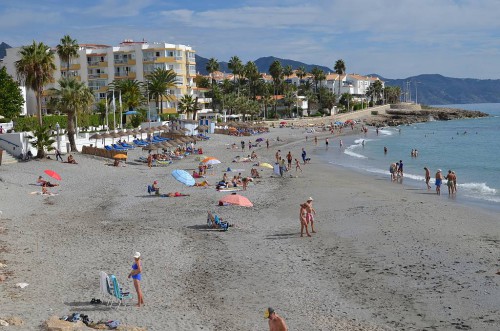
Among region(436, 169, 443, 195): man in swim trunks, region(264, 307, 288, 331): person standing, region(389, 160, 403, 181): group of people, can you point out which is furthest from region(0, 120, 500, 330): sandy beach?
region(389, 160, 403, 181): group of people

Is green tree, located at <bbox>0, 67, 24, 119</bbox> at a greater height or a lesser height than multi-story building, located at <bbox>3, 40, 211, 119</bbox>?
lesser

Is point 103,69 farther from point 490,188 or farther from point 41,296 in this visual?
point 41,296

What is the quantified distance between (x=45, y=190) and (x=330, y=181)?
15.2m

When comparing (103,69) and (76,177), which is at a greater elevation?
(103,69)

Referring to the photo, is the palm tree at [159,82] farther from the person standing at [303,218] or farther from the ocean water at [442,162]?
the person standing at [303,218]

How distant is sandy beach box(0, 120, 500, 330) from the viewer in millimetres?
11172

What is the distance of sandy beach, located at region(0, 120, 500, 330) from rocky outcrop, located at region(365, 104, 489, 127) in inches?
3568

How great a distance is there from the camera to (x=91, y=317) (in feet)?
34.7

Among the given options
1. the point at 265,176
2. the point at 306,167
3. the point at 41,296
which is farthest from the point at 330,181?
the point at 41,296

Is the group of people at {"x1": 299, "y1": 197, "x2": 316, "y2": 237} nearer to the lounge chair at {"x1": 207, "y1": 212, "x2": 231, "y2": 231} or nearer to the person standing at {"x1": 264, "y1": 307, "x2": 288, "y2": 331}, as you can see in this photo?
the lounge chair at {"x1": 207, "y1": 212, "x2": 231, "y2": 231}

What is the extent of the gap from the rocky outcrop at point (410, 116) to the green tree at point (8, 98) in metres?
73.1

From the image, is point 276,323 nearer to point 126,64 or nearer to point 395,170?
point 395,170

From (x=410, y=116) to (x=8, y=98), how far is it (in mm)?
104552

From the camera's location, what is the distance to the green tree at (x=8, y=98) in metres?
49.3
